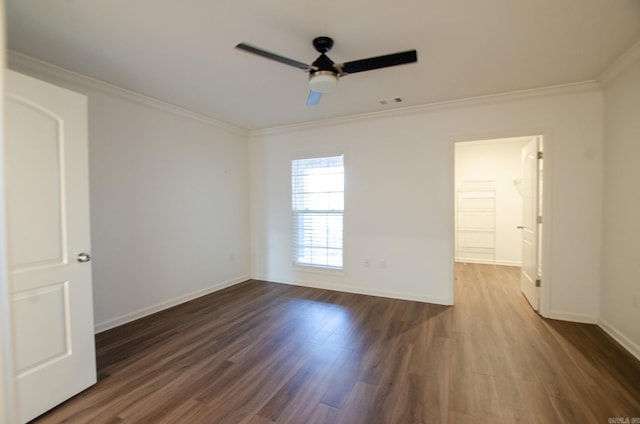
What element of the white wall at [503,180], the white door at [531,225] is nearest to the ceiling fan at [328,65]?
the white door at [531,225]

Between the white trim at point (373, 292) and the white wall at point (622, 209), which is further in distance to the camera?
the white trim at point (373, 292)

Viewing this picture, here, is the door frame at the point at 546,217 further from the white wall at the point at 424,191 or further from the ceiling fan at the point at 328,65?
the ceiling fan at the point at 328,65

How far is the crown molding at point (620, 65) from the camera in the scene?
240 cm

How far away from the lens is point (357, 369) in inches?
91.4

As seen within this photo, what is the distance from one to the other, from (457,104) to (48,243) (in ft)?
14.1

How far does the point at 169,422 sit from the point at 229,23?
9.00 feet

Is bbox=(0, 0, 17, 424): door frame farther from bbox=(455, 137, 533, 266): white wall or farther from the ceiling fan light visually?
bbox=(455, 137, 533, 266): white wall

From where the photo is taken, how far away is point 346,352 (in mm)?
2586

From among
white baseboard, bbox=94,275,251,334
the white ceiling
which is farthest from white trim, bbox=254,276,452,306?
the white ceiling

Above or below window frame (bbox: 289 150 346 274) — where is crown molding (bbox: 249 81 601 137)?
above

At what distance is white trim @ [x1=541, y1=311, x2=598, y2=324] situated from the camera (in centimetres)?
312

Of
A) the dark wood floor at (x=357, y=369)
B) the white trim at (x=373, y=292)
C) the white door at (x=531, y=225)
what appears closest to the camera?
the dark wood floor at (x=357, y=369)

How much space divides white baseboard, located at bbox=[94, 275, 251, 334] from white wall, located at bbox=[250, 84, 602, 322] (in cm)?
80

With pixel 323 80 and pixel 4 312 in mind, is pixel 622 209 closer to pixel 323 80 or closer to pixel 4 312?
pixel 323 80
